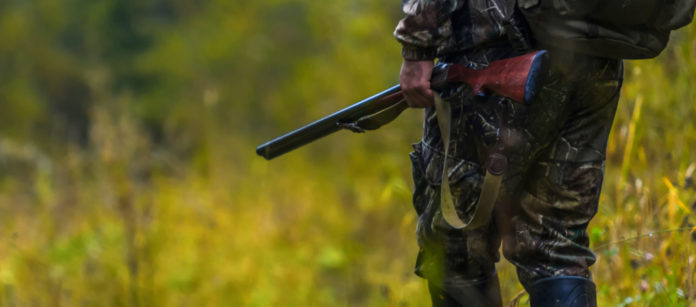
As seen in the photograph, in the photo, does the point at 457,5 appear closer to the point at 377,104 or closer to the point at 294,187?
the point at 377,104

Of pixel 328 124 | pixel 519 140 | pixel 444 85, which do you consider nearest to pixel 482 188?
pixel 519 140

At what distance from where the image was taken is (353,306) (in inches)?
194

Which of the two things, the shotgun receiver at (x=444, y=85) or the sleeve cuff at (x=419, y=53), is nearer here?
the shotgun receiver at (x=444, y=85)

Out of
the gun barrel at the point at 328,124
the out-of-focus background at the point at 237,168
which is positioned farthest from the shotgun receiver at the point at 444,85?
the out-of-focus background at the point at 237,168

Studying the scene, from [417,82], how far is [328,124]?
43 cm

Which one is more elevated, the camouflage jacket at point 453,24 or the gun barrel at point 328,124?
the camouflage jacket at point 453,24

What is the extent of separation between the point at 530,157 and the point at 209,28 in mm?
7011

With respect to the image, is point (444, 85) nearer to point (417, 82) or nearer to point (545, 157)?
point (417, 82)

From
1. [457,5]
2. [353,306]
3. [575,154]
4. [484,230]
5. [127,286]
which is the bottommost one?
[353,306]

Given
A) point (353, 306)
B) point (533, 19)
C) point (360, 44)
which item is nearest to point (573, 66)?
point (533, 19)

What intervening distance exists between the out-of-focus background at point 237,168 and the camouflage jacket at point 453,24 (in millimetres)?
856

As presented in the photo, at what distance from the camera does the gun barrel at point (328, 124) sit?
2.35 m

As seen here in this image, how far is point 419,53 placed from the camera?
213 cm

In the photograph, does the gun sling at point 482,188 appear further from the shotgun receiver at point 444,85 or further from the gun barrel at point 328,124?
the gun barrel at point 328,124
